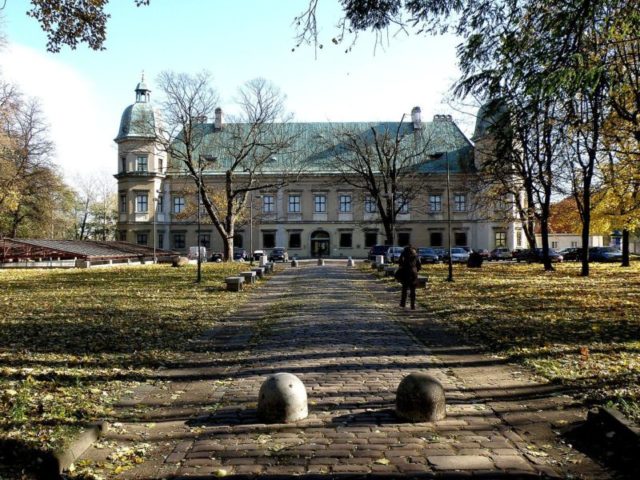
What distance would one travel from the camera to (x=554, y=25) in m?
7.90

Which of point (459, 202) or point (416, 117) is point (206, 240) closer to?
point (416, 117)

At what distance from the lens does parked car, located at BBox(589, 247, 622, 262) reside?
166 ft

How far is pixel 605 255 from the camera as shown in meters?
51.2

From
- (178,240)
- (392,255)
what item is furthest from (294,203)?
(392,255)

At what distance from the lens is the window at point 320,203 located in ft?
230

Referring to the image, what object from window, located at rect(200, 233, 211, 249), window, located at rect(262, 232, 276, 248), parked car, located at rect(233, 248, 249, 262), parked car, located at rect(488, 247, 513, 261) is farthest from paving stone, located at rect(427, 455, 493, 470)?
window, located at rect(200, 233, 211, 249)

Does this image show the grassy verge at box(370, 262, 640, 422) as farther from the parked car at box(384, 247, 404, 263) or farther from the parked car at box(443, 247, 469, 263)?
the parked car at box(443, 247, 469, 263)

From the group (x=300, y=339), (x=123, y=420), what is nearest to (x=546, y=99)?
(x=300, y=339)

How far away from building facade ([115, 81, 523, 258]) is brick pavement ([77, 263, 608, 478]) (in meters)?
58.7

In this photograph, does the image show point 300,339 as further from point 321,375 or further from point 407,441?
point 407,441

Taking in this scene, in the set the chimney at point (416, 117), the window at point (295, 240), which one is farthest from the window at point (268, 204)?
the chimney at point (416, 117)

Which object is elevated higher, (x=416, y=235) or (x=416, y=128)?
(x=416, y=128)

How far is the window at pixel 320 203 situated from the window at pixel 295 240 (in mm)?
3769

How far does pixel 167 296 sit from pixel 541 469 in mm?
16159
